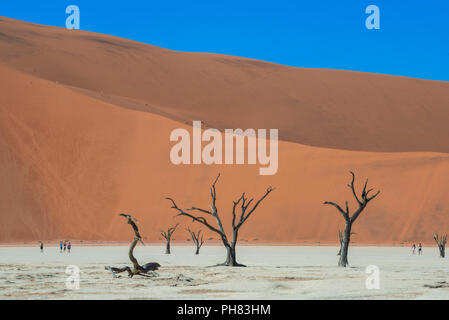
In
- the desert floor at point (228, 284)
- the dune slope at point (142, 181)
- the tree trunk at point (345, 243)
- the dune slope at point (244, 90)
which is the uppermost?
the dune slope at point (244, 90)

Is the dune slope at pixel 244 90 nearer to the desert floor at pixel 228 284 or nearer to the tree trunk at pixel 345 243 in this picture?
the tree trunk at pixel 345 243

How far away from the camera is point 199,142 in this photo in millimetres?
62594

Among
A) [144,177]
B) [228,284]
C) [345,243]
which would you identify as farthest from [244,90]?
[228,284]

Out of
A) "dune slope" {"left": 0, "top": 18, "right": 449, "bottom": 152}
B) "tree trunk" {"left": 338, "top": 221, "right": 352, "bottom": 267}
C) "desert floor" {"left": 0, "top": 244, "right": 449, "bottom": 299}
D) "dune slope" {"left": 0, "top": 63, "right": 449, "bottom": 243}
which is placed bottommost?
"desert floor" {"left": 0, "top": 244, "right": 449, "bottom": 299}

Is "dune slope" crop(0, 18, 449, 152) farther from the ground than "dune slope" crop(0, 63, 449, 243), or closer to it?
farther from the ground

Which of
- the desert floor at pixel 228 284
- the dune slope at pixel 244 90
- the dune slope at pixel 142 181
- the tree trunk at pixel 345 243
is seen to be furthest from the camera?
the dune slope at pixel 244 90

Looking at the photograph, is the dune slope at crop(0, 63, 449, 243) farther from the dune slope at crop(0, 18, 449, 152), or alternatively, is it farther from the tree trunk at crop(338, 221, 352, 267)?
the tree trunk at crop(338, 221, 352, 267)

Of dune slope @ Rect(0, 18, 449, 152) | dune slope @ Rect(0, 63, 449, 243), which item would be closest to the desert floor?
dune slope @ Rect(0, 63, 449, 243)

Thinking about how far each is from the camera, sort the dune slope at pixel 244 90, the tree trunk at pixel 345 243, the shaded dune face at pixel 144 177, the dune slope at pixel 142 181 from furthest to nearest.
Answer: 1. the dune slope at pixel 244 90
2. the shaded dune face at pixel 144 177
3. the dune slope at pixel 142 181
4. the tree trunk at pixel 345 243

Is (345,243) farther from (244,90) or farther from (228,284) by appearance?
(244,90)

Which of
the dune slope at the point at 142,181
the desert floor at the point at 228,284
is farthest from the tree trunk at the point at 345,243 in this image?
the dune slope at the point at 142,181

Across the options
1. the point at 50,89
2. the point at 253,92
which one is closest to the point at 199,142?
the point at 50,89

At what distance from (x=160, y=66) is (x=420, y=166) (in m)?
45.8

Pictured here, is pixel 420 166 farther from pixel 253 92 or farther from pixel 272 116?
pixel 253 92
